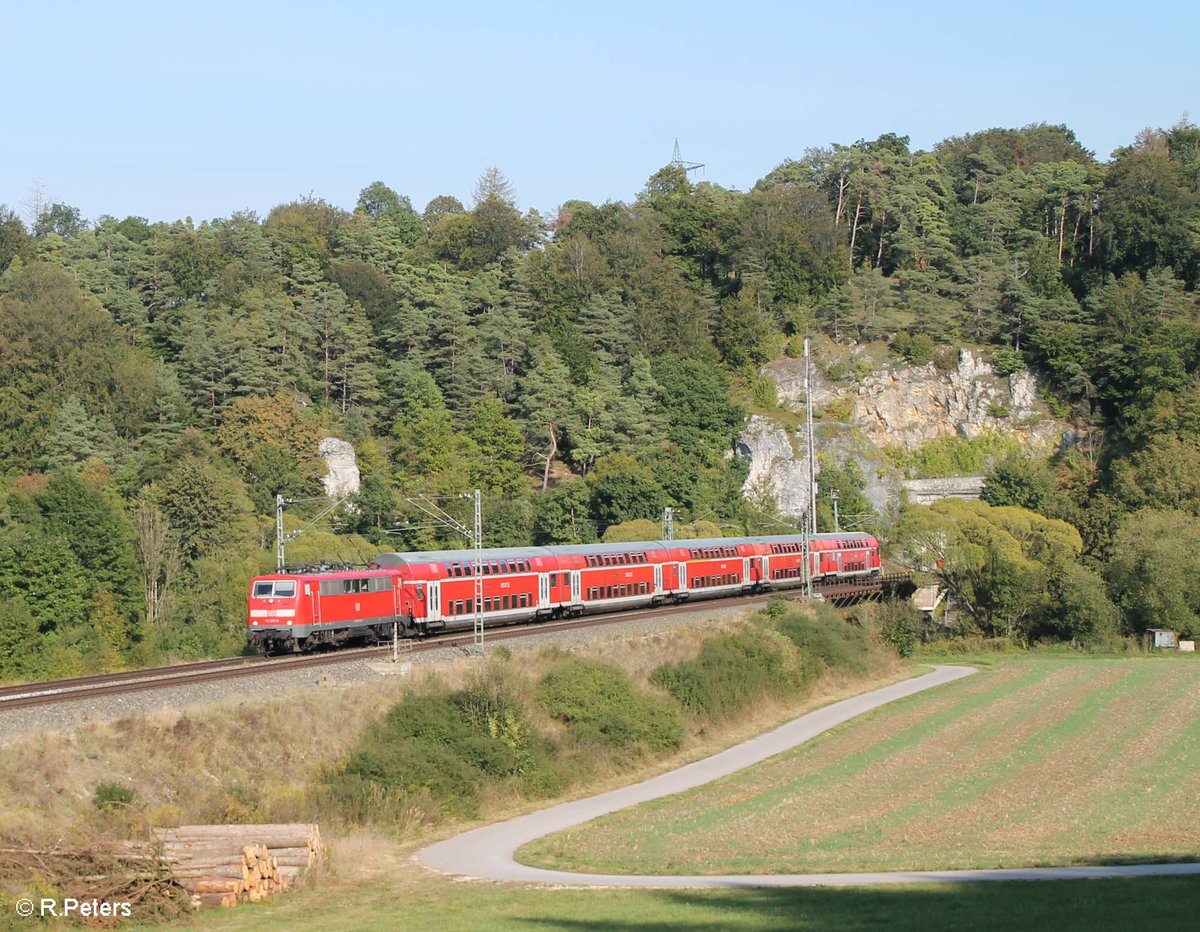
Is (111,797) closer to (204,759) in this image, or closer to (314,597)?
(204,759)

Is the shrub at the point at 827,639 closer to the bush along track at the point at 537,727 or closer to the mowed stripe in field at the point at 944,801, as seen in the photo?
the bush along track at the point at 537,727

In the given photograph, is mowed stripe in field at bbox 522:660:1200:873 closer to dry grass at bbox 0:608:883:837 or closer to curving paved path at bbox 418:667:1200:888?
curving paved path at bbox 418:667:1200:888

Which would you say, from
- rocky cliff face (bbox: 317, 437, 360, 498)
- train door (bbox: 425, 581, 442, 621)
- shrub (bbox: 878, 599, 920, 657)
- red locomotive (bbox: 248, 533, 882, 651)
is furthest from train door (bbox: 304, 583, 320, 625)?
rocky cliff face (bbox: 317, 437, 360, 498)

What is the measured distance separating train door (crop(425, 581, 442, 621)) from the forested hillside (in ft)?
93.3

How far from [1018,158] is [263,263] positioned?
334 ft

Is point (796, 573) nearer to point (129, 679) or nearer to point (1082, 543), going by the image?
point (1082, 543)

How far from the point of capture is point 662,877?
26.1 metres

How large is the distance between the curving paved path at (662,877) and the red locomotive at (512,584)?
1249cm

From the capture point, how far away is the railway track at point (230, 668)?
35188 millimetres

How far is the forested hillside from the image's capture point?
3524 inches

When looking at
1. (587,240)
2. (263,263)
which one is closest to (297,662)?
(263,263)

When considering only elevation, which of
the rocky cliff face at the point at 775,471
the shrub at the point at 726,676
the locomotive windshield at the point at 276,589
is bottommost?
the shrub at the point at 726,676

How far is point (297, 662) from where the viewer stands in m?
42.6

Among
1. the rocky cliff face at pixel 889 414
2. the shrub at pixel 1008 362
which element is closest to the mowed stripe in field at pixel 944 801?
the rocky cliff face at pixel 889 414
